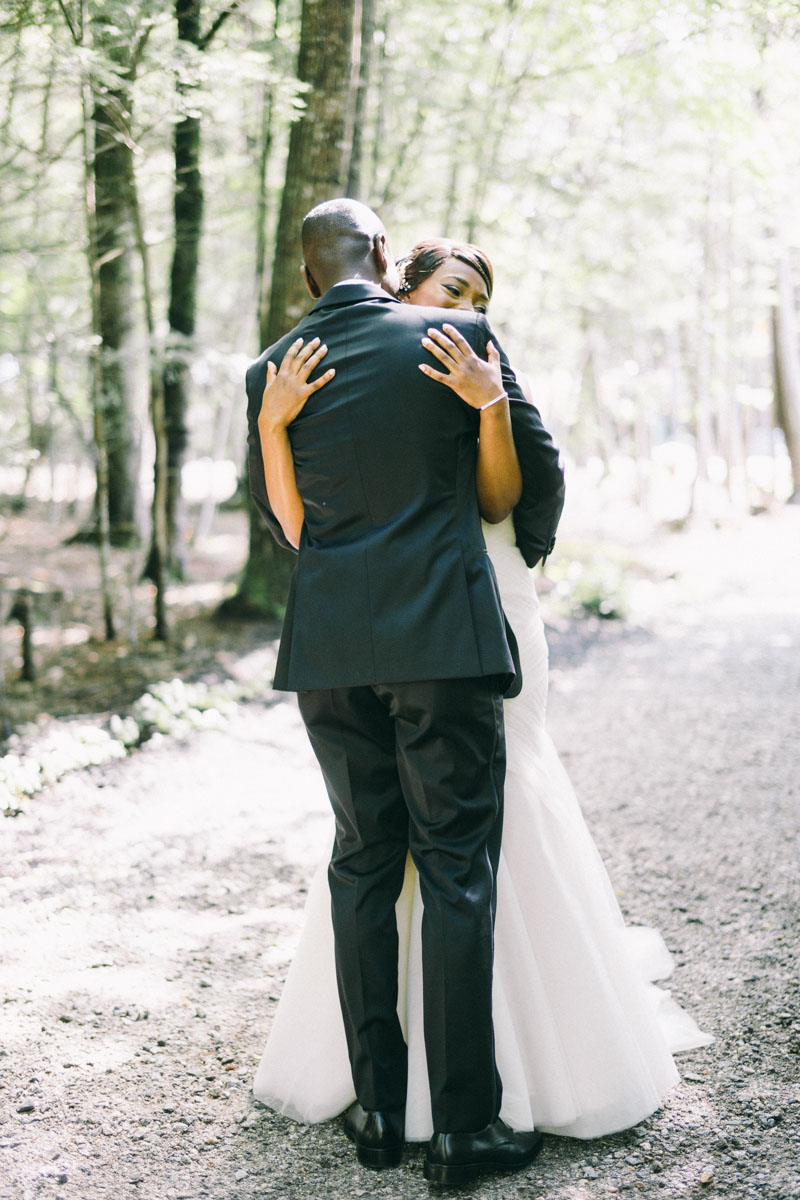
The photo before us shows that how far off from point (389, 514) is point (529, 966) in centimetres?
124

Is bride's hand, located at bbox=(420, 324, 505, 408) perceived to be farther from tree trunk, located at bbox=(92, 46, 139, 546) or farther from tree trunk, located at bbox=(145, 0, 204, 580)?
tree trunk, located at bbox=(145, 0, 204, 580)

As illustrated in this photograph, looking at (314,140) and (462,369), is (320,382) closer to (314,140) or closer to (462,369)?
(462,369)

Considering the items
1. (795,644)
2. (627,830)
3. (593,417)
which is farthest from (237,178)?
(593,417)

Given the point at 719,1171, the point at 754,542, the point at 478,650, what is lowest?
the point at 754,542

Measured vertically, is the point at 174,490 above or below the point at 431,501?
below

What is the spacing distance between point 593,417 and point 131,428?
1590cm

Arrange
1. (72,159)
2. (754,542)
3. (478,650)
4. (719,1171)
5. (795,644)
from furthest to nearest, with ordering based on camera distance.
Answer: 1. (754,542)
2. (795,644)
3. (72,159)
4. (719,1171)
5. (478,650)

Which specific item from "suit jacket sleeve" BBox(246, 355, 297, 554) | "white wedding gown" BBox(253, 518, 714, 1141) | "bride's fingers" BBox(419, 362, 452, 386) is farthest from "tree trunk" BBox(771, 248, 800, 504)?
"bride's fingers" BBox(419, 362, 452, 386)

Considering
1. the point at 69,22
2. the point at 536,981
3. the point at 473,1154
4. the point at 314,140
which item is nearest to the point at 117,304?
the point at 314,140

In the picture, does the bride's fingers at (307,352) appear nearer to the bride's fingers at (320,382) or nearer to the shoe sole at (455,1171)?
the bride's fingers at (320,382)

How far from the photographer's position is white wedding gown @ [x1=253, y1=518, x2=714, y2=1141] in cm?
257

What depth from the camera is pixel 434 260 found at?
2.69 meters

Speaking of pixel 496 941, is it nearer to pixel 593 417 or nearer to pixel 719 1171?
pixel 719 1171

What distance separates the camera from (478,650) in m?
2.29
